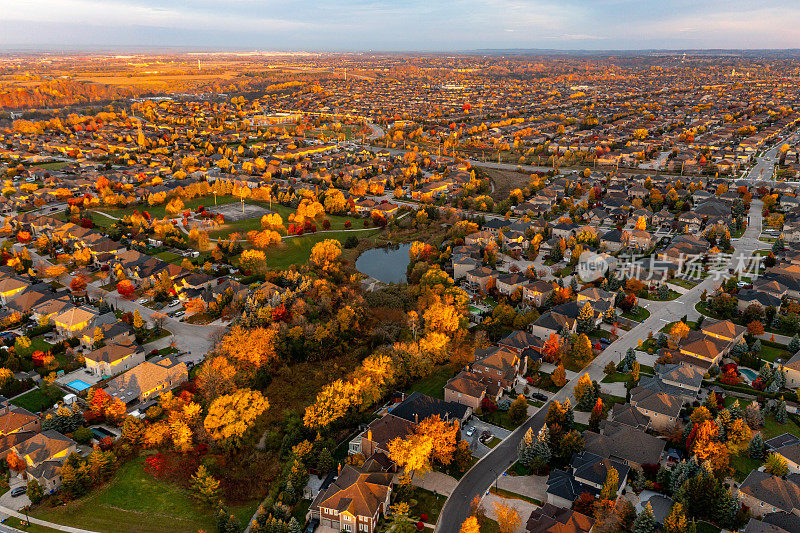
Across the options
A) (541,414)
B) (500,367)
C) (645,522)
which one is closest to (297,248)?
(500,367)

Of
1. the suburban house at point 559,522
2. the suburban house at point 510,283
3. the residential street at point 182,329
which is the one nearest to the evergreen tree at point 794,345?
the suburban house at point 510,283

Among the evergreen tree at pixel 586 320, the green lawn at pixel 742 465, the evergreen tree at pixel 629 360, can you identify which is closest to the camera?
the green lawn at pixel 742 465

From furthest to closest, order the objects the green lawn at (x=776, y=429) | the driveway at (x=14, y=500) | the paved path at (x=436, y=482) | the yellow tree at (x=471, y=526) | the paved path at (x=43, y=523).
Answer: the green lawn at (x=776, y=429)
the paved path at (x=436, y=482)
the driveway at (x=14, y=500)
the paved path at (x=43, y=523)
the yellow tree at (x=471, y=526)

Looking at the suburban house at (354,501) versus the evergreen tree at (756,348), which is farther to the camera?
the evergreen tree at (756,348)

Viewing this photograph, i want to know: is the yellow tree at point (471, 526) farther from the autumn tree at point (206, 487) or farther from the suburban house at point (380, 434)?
the autumn tree at point (206, 487)

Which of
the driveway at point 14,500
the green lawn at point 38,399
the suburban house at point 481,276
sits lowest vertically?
the driveway at point 14,500

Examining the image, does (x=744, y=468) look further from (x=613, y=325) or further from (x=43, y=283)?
(x=43, y=283)

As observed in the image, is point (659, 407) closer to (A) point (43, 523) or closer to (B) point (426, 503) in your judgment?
(B) point (426, 503)
